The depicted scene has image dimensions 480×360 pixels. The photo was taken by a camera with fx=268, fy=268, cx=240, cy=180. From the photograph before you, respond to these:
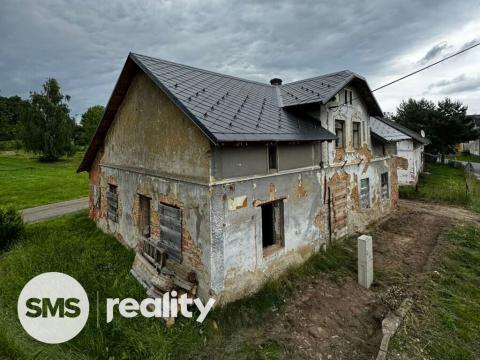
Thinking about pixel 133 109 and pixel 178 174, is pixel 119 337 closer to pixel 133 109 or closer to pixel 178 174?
pixel 178 174

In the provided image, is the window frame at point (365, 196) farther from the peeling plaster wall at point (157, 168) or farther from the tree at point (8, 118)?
the tree at point (8, 118)

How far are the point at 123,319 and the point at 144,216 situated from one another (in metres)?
3.68

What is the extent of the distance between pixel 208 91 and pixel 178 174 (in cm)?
270

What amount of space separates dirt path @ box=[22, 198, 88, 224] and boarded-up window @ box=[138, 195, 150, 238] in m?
9.49

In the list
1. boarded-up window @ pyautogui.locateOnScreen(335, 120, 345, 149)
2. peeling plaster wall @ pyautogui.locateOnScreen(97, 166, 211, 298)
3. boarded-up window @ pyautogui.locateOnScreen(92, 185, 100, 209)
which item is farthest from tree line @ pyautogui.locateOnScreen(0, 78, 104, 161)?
boarded-up window @ pyautogui.locateOnScreen(335, 120, 345, 149)

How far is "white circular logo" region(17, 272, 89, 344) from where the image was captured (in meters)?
5.40

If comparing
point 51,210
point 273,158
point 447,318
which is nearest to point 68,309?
point 273,158

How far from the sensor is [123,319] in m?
5.80

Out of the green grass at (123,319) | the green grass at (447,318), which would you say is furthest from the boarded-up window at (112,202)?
the green grass at (447,318)

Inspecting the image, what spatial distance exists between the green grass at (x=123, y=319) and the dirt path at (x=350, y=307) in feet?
1.16

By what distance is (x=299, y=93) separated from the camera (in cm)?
1017

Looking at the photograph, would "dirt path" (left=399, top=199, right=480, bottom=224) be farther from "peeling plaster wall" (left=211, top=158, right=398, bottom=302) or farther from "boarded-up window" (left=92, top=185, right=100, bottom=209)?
"boarded-up window" (left=92, top=185, right=100, bottom=209)

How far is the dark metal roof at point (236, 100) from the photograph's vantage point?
6.25 metres

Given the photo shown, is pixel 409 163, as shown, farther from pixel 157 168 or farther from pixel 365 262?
pixel 157 168
